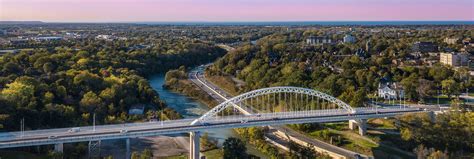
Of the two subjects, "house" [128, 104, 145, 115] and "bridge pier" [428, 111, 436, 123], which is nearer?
"bridge pier" [428, 111, 436, 123]

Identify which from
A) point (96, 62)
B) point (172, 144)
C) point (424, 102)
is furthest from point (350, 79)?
point (96, 62)

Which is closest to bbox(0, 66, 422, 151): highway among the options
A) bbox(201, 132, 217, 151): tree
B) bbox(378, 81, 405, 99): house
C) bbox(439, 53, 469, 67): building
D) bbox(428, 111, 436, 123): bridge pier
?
bbox(428, 111, 436, 123): bridge pier

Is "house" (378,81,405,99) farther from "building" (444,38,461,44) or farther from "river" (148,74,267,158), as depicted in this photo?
"building" (444,38,461,44)

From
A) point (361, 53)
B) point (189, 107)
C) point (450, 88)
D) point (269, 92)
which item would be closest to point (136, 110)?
point (189, 107)

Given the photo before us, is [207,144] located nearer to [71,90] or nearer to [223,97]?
[71,90]

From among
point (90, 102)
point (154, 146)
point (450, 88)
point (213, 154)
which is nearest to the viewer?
point (213, 154)
